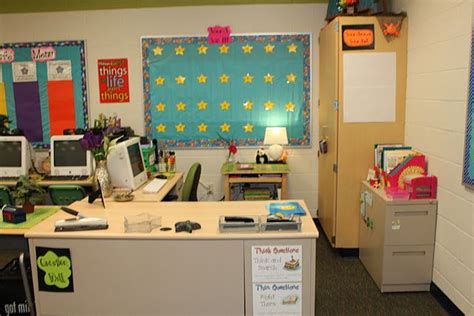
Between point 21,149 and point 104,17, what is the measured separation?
1739 millimetres

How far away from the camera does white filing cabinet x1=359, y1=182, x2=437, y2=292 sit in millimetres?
3332

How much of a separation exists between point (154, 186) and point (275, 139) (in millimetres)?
1570

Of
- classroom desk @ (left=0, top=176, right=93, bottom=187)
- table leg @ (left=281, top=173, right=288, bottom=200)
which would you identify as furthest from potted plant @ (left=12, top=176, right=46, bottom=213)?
table leg @ (left=281, top=173, right=288, bottom=200)

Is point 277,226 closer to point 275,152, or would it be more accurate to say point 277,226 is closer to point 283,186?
point 283,186

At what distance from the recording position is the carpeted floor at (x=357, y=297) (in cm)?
318

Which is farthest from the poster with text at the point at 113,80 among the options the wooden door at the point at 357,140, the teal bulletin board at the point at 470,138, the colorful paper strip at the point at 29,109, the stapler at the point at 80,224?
the teal bulletin board at the point at 470,138

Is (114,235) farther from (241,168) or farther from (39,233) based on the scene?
(241,168)

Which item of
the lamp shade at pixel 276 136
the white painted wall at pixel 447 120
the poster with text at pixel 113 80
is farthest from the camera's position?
the poster with text at pixel 113 80

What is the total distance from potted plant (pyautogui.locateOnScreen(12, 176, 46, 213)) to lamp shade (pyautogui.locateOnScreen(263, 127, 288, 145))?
245 centimetres

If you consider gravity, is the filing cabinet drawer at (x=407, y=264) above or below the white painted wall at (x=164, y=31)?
below

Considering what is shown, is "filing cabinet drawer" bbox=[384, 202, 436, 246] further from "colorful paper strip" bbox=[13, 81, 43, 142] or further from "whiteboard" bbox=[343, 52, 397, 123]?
"colorful paper strip" bbox=[13, 81, 43, 142]

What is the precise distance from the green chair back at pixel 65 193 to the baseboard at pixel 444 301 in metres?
3.01

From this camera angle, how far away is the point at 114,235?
2463mm

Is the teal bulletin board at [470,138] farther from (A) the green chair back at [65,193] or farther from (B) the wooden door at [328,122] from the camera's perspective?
(A) the green chair back at [65,193]
